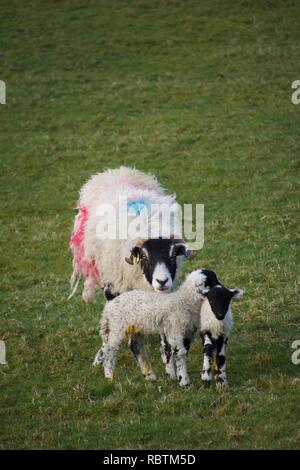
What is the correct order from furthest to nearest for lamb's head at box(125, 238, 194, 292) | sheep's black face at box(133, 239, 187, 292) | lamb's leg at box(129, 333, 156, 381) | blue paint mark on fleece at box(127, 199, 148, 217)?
blue paint mark on fleece at box(127, 199, 148, 217) → lamb's head at box(125, 238, 194, 292) → sheep's black face at box(133, 239, 187, 292) → lamb's leg at box(129, 333, 156, 381)

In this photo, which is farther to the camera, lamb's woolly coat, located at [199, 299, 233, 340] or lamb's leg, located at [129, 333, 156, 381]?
lamb's leg, located at [129, 333, 156, 381]

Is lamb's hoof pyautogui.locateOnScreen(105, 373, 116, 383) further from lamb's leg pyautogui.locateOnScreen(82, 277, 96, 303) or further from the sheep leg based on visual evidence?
lamb's leg pyautogui.locateOnScreen(82, 277, 96, 303)

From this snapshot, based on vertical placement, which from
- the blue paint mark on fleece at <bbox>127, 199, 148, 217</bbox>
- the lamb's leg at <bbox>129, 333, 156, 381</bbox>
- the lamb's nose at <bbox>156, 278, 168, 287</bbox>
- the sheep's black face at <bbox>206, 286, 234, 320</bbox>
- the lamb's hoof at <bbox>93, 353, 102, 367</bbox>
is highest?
the blue paint mark on fleece at <bbox>127, 199, 148, 217</bbox>

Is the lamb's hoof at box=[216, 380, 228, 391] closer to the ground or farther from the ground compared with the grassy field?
closer to the ground

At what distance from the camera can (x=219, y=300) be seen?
8.50 meters

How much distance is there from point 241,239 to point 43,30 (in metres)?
16.8

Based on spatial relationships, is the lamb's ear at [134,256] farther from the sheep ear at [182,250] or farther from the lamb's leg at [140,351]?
the lamb's leg at [140,351]

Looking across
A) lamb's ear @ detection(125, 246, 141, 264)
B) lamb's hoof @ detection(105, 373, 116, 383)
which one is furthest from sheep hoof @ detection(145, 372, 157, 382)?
lamb's ear @ detection(125, 246, 141, 264)

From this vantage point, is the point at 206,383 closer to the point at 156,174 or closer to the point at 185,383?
the point at 185,383

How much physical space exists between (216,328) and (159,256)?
136 cm

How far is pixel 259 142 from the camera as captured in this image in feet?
64.4

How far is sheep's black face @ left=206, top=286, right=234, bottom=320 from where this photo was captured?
27.6 feet

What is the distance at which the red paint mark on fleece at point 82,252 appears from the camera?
11180 millimetres

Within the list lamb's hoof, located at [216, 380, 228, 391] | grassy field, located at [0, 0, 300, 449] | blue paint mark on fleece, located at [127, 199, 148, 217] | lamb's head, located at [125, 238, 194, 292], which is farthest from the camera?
blue paint mark on fleece, located at [127, 199, 148, 217]
